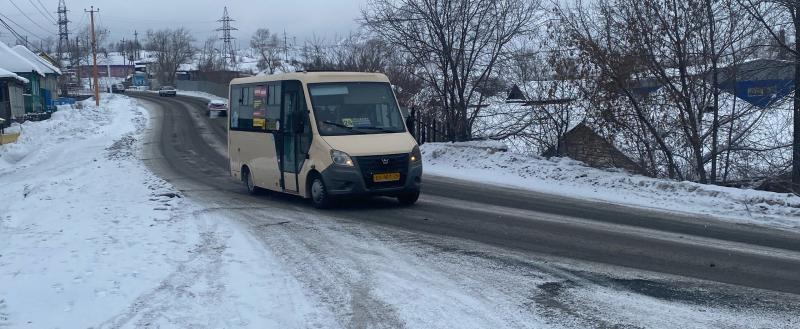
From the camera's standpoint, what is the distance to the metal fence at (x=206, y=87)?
85812 mm

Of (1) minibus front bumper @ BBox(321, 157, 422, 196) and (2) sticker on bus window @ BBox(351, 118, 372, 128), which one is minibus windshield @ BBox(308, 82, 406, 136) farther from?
(1) minibus front bumper @ BBox(321, 157, 422, 196)

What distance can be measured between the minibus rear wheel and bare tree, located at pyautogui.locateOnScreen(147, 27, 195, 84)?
127 m

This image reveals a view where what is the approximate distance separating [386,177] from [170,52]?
444 feet

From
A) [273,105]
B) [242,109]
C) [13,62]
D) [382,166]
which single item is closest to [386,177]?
[382,166]

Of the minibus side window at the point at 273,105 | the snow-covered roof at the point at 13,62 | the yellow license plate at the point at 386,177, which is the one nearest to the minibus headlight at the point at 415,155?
the yellow license plate at the point at 386,177

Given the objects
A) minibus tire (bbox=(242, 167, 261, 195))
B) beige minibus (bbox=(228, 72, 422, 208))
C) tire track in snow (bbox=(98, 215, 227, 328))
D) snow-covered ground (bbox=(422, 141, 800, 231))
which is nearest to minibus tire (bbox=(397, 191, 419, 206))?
beige minibus (bbox=(228, 72, 422, 208))

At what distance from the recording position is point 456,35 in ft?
80.6

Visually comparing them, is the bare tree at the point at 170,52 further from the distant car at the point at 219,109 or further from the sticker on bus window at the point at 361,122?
the sticker on bus window at the point at 361,122

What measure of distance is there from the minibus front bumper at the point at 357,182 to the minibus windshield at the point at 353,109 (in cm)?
76

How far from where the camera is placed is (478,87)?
25359mm

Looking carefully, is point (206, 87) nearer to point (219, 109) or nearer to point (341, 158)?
point (219, 109)

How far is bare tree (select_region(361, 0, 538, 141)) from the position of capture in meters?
24.0

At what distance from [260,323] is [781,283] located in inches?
197

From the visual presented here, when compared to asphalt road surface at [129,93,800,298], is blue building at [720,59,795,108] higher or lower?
higher
